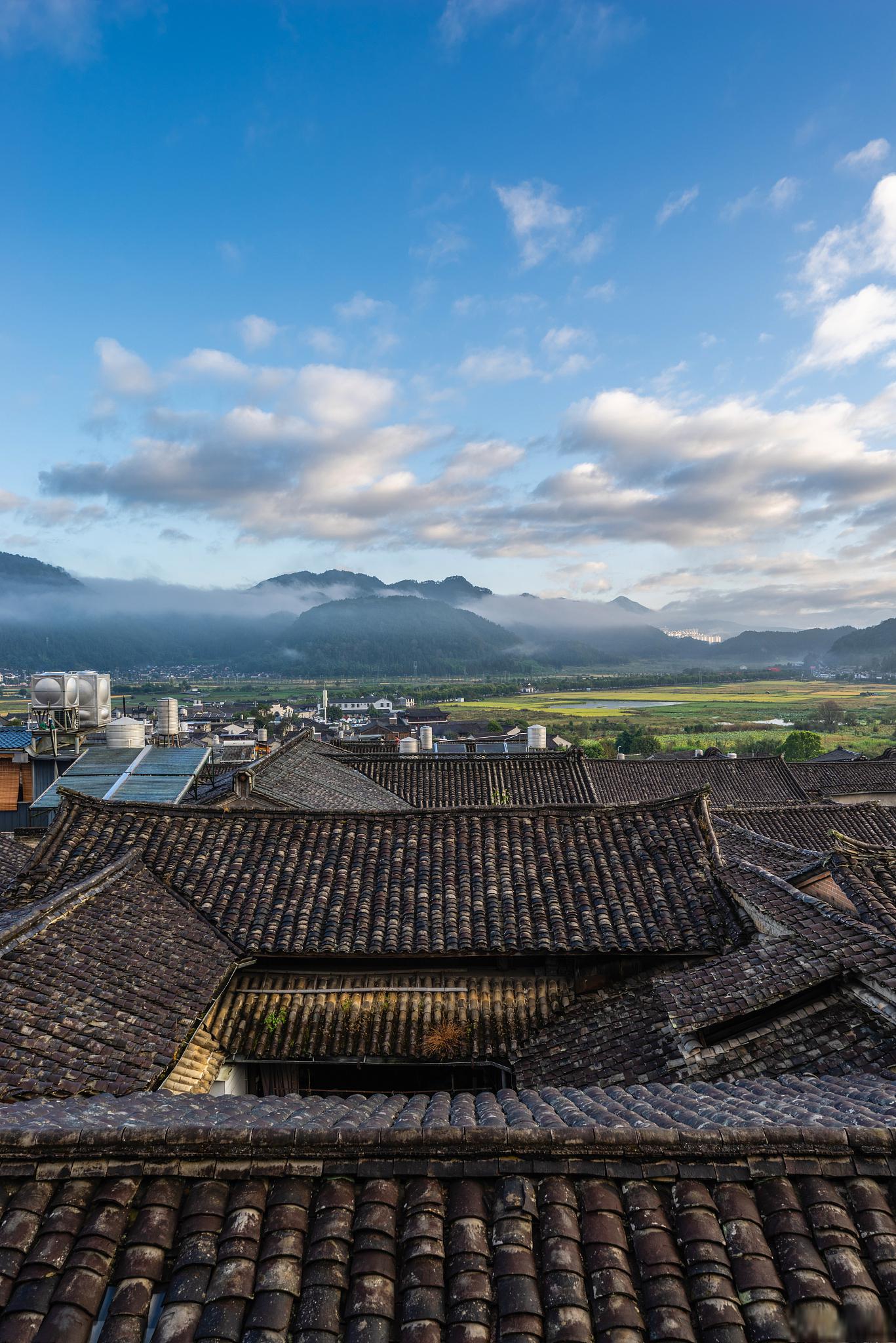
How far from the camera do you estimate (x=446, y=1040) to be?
9.60 m

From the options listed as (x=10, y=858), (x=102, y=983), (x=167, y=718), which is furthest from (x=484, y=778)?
(x=102, y=983)

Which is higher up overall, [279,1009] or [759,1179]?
[759,1179]

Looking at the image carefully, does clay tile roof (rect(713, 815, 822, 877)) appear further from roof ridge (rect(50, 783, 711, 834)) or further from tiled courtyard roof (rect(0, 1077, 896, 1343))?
tiled courtyard roof (rect(0, 1077, 896, 1343))

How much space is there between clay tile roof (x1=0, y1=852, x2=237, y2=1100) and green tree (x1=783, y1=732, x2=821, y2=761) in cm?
6556

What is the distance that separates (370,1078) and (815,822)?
19.9m

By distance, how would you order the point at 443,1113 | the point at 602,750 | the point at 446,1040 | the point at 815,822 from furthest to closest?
the point at 602,750
the point at 815,822
the point at 446,1040
the point at 443,1113

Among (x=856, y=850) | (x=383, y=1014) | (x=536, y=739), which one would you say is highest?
(x=856, y=850)

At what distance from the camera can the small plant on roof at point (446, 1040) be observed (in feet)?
31.0

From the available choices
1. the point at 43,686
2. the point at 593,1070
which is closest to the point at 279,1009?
the point at 593,1070

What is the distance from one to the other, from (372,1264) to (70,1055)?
16.2ft

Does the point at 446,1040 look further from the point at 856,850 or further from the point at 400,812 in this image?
the point at 856,850

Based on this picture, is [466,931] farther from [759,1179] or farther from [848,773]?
[848,773]

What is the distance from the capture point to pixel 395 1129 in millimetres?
4105

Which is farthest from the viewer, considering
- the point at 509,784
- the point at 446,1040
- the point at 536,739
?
the point at 536,739
